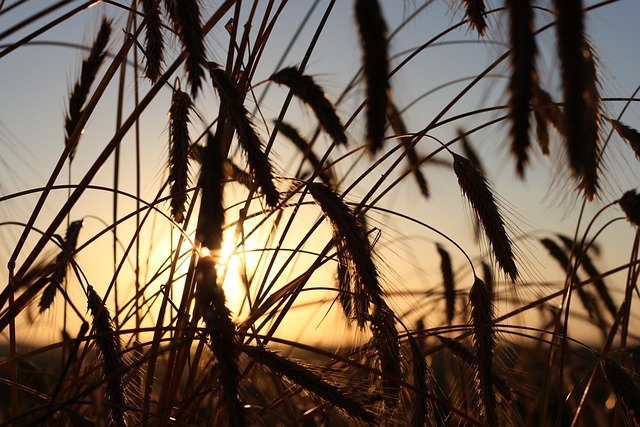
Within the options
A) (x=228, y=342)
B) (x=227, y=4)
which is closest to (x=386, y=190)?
(x=227, y=4)

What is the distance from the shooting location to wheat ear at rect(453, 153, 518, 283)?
209cm

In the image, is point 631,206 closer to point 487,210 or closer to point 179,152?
point 487,210

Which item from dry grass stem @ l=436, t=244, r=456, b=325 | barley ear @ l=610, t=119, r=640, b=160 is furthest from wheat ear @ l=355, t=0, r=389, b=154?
dry grass stem @ l=436, t=244, r=456, b=325

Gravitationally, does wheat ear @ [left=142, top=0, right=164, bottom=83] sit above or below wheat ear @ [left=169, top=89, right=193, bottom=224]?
above

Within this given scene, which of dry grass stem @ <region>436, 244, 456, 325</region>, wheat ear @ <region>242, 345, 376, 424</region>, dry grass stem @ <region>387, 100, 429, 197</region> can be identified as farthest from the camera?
dry grass stem @ <region>436, 244, 456, 325</region>

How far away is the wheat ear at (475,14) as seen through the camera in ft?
5.90

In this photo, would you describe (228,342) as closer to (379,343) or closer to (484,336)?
(379,343)

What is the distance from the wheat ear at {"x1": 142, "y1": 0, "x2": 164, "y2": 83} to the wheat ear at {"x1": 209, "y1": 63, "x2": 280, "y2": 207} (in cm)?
43

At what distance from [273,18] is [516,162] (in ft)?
5.58

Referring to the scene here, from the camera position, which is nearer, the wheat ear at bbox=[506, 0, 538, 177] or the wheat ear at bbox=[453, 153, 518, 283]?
the wheat ear at bbox=[506, 0, 538, 177]

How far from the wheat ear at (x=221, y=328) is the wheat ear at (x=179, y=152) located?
0.82 meters

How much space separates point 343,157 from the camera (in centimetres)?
265

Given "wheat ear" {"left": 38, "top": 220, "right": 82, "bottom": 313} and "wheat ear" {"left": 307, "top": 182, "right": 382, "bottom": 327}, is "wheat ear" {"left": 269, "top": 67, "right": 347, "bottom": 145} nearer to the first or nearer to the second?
"wheat ear" {"left": 307, "top": 182, "right": 382, "bottom": 327}

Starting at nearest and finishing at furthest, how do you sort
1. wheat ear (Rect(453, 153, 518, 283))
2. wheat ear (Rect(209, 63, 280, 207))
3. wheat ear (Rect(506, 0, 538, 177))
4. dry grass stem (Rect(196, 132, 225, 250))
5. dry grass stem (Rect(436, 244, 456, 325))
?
wheat ear (Rect(506, 0, 538, 177)) < dry grass stem (Rect(196, 132, 225, 250)) < wheat ear (Rect(209, 63, 280, 207)) < wheat ear (Rect(453, 153, 518, 283)) < dry grass stem (Rect(436, 244, 456, 325))
